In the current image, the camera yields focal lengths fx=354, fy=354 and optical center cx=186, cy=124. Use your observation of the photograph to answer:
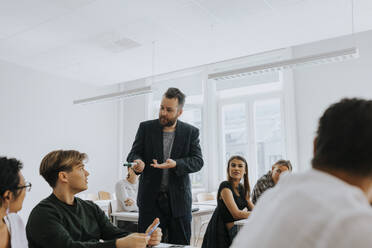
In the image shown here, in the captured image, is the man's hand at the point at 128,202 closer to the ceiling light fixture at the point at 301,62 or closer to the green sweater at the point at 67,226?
the ceiling light fixture at the point at 301,62

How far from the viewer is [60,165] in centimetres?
166

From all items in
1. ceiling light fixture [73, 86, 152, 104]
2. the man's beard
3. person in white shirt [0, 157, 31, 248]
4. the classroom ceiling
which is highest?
the classroom ceiling

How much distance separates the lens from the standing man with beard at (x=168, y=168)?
210 cm

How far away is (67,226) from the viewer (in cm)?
156

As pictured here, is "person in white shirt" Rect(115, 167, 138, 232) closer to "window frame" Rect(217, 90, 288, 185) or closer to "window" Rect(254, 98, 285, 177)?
"window frame" Rect(217, 90, 288, 185)

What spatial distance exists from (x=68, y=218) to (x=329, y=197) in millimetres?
1354

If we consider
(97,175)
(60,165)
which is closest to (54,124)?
(97,175)

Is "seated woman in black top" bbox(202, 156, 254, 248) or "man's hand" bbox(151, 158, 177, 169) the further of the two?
"seated woman in black top" bbox(202, 156, 254, 248)

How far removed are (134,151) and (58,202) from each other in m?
0.76

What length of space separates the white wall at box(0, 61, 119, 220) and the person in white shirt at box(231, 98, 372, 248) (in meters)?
5.85

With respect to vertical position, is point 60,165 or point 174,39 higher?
point 174,39

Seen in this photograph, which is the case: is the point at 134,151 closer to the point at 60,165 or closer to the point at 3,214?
the point at 60,165

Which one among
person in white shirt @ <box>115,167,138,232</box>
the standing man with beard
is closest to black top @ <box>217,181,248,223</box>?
the standing man with beard

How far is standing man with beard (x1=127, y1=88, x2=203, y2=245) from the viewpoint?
→ 2096mm
